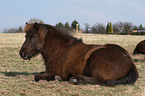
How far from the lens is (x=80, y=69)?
450 cm

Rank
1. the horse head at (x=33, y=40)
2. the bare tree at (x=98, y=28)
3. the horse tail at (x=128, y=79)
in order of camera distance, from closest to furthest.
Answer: the horse tail at (x=128, y=79), the horse head at (x=33, y=40), the bare tree at (x=98, y=28)

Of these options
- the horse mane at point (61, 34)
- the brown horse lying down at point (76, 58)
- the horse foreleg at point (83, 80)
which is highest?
the horse mane at point (61, 34)

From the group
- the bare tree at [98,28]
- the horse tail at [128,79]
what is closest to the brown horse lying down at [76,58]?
the horse tail at [128,79]

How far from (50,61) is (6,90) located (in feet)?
4.67

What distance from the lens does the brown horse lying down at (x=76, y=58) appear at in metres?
4.30

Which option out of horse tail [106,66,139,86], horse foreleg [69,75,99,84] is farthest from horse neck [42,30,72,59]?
horse tail [106,66,139,86]

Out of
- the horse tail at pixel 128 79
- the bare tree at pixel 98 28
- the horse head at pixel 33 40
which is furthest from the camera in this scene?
the bare tree at pixel 98 28

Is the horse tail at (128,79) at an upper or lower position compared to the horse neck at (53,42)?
lower

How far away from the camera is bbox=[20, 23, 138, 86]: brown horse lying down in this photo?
4.30m

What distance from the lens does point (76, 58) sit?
4.64m

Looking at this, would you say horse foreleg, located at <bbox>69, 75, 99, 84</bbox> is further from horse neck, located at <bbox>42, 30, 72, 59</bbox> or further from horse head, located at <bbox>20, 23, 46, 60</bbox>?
horse head, located at <bbox>20, 23, 46, 60</bbox>

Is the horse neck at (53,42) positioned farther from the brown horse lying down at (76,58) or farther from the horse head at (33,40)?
the horse head at (33,40)

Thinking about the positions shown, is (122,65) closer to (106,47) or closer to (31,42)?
(106,47)

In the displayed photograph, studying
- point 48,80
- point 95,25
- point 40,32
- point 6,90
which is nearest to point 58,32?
point 40,32
